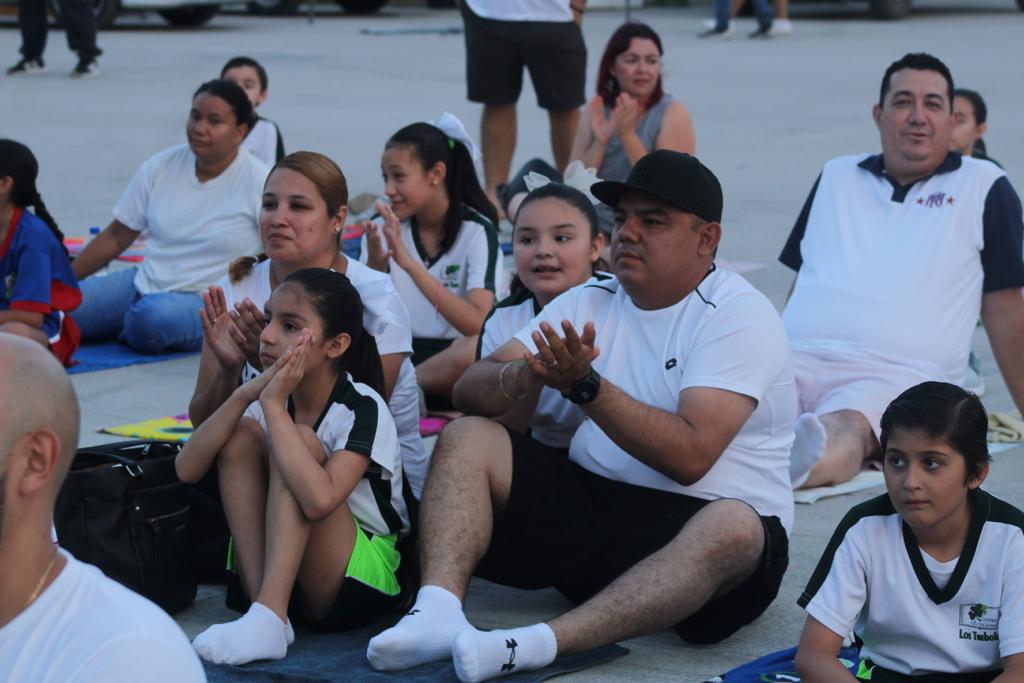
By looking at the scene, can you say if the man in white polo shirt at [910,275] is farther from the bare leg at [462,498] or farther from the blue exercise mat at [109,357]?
the blue exercise mat at [109,357]

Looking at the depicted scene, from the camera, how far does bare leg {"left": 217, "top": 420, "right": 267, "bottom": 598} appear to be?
388 cm

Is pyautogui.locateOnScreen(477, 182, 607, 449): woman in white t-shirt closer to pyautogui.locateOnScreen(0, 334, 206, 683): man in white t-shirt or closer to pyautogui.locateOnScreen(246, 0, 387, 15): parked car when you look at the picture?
pyautogui.locateOnScreen(0, 334, 206, 683): man in white t-shirt

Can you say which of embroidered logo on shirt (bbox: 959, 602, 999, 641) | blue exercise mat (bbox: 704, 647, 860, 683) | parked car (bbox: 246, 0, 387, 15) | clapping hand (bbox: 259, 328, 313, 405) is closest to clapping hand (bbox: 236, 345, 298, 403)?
clapping hand (bbox: 259, 328, 313, 405)

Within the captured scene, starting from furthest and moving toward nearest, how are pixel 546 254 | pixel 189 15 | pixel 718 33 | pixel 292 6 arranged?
pixel 292 6 < pixel 189 15 < pixel 718 33 < pixel 546 254


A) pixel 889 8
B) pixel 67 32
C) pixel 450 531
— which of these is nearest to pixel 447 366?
pixel 450 531

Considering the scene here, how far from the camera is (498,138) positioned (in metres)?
9.43

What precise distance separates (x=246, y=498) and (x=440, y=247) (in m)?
2.33

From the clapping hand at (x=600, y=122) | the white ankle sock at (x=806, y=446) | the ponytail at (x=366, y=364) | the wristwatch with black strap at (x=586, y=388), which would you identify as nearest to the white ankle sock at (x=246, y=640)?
the ponytail at (x=366, y=364)

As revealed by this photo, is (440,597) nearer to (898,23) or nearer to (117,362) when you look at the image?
(117,362)

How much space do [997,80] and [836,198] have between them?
423 inches

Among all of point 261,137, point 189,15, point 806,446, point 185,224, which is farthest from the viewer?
point 189,15

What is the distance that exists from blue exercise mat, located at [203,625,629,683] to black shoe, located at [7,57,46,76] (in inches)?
507

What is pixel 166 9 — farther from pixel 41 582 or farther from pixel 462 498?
pixel 41 582

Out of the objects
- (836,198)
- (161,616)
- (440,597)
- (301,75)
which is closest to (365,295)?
(440,597)
